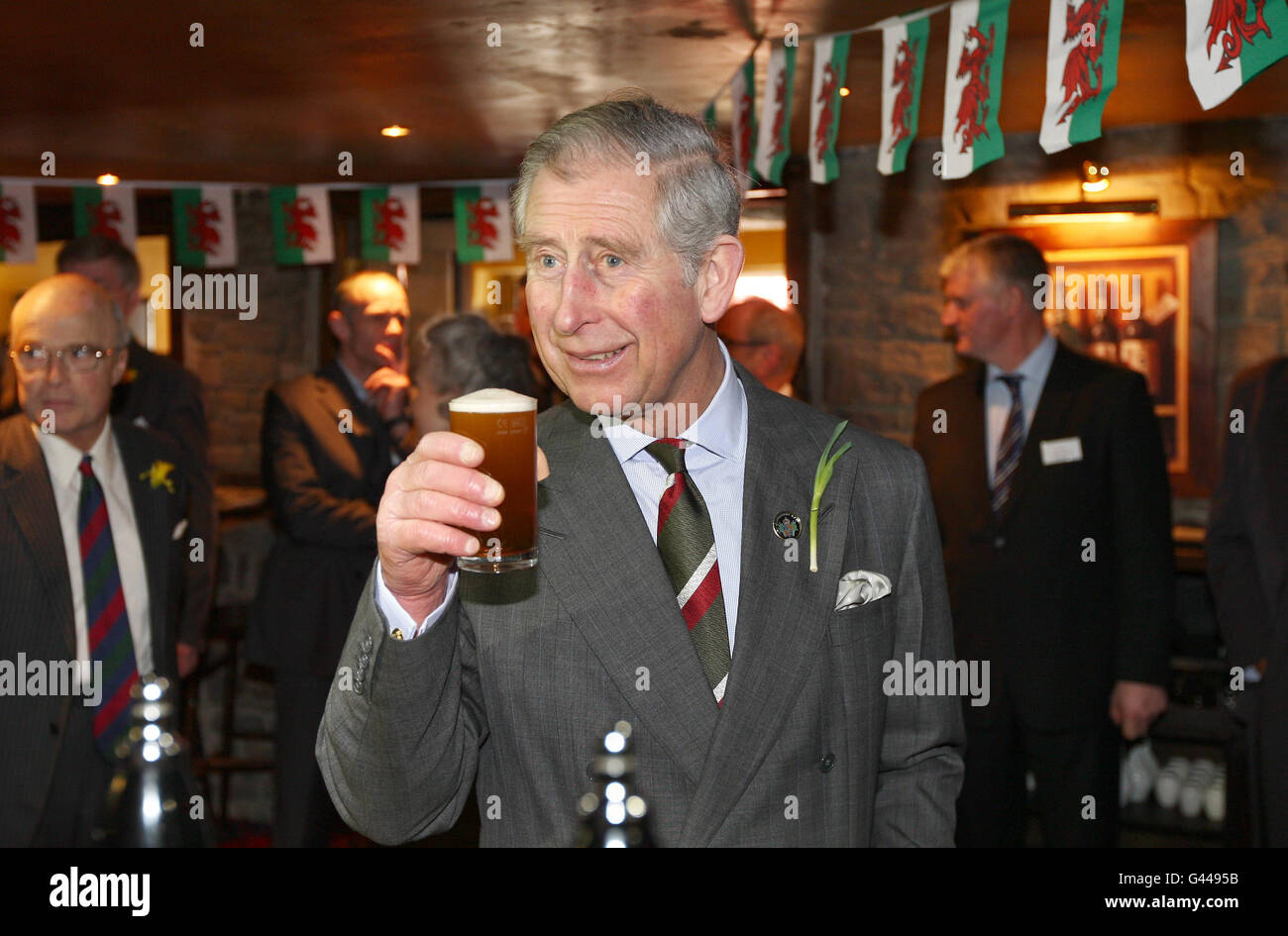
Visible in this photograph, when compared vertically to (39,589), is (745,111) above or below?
above

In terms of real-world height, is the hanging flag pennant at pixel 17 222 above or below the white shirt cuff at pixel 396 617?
above

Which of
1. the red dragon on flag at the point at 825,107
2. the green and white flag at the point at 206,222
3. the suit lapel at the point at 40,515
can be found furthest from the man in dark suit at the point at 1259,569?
the green and white flag at the point at 206,222

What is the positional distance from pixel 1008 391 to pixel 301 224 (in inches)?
194

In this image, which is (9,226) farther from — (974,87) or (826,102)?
(974,87)

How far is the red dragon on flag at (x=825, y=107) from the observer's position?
3.94m

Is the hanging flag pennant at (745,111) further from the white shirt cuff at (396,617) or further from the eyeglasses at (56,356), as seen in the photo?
the white shirt cuff at (396,617)

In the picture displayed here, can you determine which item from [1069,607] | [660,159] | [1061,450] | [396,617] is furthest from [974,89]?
[396,617]

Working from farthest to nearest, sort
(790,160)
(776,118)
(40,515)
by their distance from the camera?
(790,160) → (776,118) → (40,515)

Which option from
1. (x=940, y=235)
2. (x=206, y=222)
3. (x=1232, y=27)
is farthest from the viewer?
(x=206, y=222)

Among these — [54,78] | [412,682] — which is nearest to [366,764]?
[412,682]

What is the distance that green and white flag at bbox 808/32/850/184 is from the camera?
3.90m

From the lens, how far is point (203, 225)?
7812 millimetres

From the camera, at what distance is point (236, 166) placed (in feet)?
23.5

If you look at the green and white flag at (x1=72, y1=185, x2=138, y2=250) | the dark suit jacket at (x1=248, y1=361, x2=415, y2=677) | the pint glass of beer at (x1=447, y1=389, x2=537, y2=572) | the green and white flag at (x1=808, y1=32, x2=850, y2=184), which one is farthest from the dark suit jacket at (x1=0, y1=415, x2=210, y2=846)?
the green and white flag at (x1=72, y1=185, x2=138, y2=250)
